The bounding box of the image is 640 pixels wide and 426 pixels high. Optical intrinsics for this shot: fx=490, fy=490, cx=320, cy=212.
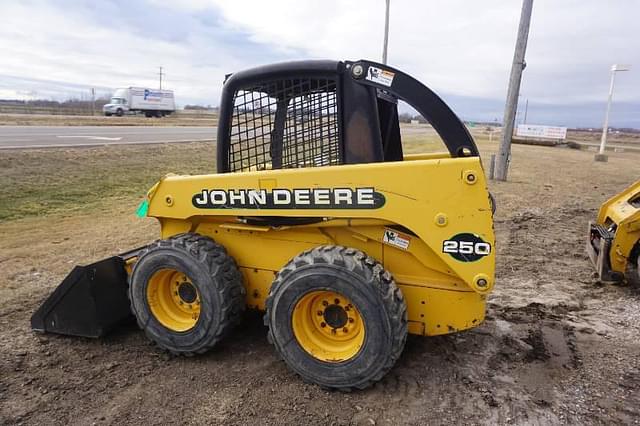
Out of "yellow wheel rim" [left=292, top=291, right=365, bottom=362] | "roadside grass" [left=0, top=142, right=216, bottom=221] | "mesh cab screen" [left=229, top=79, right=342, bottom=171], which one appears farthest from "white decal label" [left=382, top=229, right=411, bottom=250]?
"roadside grass" [left=0, top=142, right=216, bottom=221]

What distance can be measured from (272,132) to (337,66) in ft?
2.18

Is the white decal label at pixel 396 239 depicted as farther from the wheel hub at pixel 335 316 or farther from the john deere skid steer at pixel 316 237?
the wheel hub at pixel 335 316

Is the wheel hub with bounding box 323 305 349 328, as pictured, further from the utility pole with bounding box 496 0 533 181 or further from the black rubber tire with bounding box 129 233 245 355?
the utility pole with bounding box 496 0 533 181

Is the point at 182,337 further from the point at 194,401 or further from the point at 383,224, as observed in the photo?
the point at 383,224

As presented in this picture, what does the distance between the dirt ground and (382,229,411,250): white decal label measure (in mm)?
899

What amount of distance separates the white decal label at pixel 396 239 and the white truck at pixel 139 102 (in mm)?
43032

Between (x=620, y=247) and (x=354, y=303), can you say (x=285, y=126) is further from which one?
(x=620, y=247)

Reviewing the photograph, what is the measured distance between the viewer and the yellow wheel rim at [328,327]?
317 cm

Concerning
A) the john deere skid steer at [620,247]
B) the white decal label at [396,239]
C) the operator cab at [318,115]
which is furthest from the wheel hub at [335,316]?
the john deere skid steer at [620,247]

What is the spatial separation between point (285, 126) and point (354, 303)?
1.35 metres

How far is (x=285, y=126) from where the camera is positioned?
350 cm

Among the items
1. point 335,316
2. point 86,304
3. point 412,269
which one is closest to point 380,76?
point 412,269

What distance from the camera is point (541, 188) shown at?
40.7 ft

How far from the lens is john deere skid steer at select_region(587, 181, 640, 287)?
4973 mm
